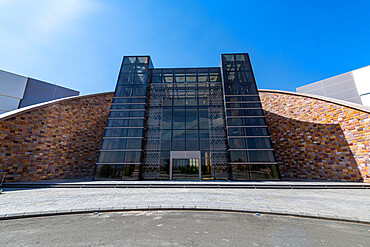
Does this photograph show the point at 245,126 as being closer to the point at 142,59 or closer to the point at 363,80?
the point at 142,59

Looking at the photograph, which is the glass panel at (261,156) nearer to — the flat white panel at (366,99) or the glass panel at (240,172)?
the glass panel at (240,172)

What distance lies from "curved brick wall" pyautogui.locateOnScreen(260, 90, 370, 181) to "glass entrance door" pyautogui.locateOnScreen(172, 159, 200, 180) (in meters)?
12.4

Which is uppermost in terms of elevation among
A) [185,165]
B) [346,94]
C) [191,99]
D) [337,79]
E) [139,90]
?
[337,79]

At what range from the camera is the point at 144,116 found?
18.3 meters

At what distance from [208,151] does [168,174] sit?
536 cm

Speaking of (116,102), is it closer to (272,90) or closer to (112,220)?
(112,220)

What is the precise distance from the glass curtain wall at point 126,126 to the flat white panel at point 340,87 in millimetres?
33789

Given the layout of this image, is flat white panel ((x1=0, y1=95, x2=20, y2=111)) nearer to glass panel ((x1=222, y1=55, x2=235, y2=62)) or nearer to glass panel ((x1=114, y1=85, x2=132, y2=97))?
glass panel ((x1=114, y1=85, x2=132, y2=97))

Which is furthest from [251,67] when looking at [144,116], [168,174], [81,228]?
[81,228]

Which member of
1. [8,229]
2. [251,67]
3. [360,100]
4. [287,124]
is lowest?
[8,229]

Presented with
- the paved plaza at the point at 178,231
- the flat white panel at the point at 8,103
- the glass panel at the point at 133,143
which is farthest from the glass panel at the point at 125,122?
the flat white panel at the point at 8,103

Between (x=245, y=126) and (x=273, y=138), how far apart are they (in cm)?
737

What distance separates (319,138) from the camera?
17000 millimetres

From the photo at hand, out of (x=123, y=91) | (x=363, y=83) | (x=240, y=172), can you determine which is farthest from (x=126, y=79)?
(x=363, y=83)
